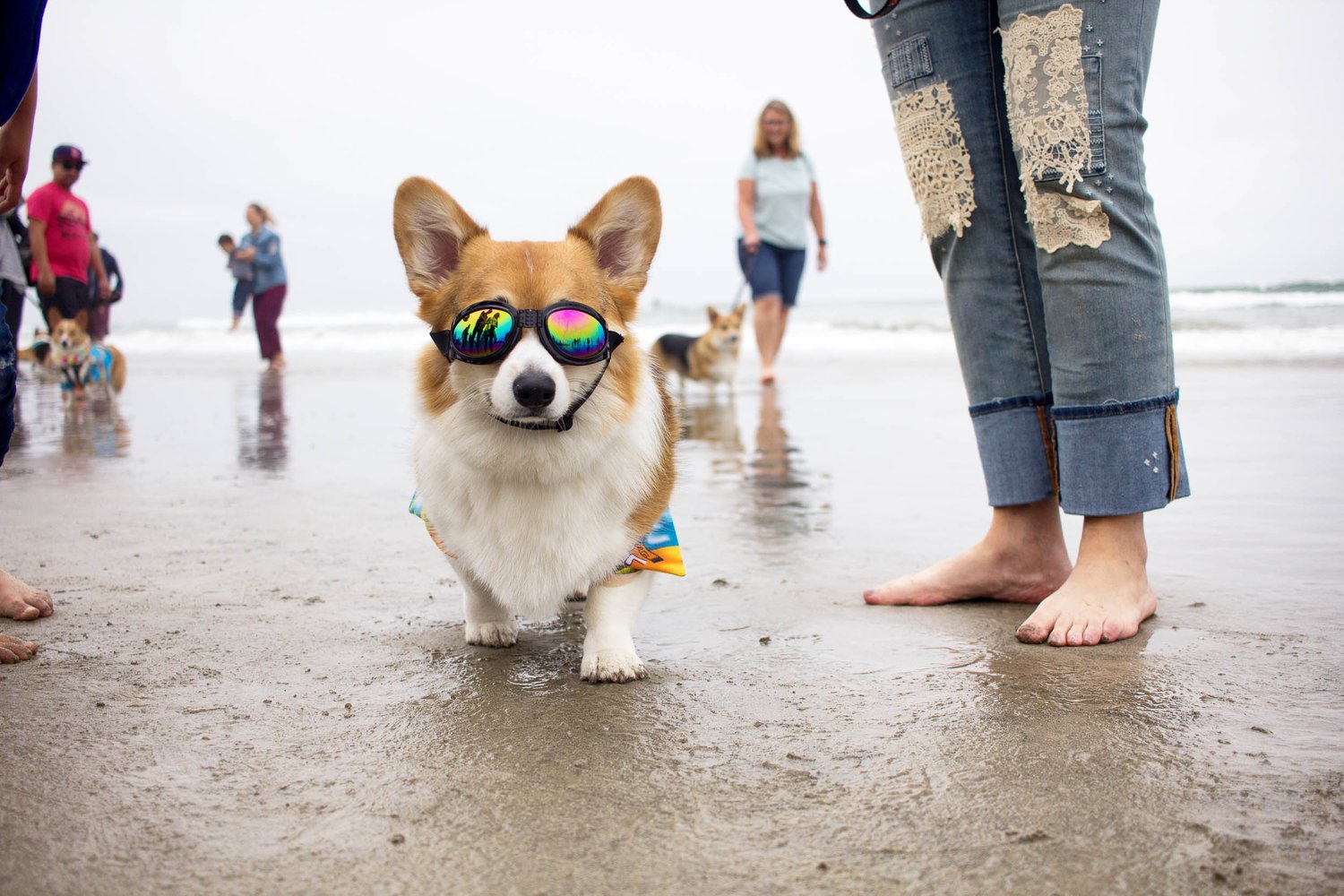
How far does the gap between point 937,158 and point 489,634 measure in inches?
57.8

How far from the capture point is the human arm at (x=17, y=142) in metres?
1.88

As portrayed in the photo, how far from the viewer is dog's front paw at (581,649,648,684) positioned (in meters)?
1.91

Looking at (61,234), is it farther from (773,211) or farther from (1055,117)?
(1055,117)

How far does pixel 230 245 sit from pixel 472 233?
15019 mm

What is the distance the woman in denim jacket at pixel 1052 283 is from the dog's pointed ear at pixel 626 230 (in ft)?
2.32

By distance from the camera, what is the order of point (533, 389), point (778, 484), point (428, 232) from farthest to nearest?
point (778, 484), point (428, 232), point (533, 389)

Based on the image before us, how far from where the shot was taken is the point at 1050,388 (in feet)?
7.98

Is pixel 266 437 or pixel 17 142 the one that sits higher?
pixel 17 142

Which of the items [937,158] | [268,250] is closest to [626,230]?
[937,158]

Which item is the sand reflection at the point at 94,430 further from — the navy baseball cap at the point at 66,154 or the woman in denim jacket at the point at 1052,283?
the woman in denim jacket at the point at 1052,283

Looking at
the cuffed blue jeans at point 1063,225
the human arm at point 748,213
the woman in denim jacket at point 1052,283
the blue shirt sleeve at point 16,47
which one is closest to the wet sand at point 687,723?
the woman in denim jacket at point 1052,283

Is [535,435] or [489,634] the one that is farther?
[489,634]

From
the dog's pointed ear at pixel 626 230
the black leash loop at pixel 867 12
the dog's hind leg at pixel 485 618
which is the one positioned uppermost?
the black leash loop at pixel 867 12

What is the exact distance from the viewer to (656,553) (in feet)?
6.84
